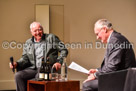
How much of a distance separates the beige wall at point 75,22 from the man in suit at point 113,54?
3.61 meters

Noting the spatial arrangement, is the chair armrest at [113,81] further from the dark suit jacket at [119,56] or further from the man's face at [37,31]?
the man's face at [37,31]

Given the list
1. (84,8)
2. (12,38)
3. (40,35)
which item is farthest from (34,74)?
(84,8)

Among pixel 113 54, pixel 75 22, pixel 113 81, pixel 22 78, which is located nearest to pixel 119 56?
pixel 113 54

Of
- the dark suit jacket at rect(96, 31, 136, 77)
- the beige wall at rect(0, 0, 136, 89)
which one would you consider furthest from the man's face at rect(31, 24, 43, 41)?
the beige wall at rect(0, 0, 136, 89)

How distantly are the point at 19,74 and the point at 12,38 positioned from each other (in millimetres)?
2575

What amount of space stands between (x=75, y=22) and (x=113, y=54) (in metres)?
3.92

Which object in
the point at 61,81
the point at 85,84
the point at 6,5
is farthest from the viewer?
the point at 6,5

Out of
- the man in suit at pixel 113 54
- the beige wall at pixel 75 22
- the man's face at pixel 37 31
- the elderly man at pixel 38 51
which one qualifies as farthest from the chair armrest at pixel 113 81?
the beige wall at pixel 75 22

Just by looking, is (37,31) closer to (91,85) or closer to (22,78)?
(22,78)

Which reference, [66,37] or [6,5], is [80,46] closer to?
[66,37]

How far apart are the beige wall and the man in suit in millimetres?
3615

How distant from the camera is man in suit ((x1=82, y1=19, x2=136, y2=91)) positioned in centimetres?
292

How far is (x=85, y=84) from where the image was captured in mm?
Result: 3141

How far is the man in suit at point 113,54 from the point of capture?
2.92 meters
